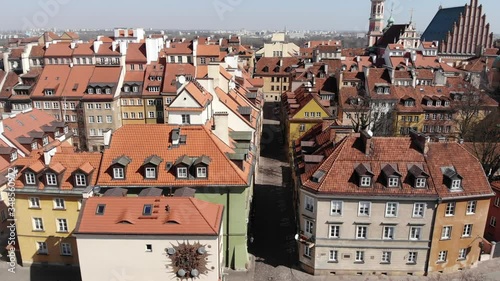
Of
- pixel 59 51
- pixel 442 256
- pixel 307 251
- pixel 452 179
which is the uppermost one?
pixel 59 51

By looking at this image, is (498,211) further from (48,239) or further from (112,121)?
(112,121)

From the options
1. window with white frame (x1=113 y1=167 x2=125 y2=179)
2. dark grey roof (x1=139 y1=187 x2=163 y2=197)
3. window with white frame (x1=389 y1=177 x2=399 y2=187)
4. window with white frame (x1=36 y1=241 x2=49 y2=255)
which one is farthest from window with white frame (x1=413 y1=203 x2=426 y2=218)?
window with white frame (x1=36 y1=241 x2=49 y2=255)

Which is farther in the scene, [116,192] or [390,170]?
[390,170]

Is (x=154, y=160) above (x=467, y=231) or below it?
above

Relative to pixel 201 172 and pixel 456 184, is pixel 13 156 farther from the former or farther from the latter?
pixel 456 184

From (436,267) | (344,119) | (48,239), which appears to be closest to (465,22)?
(344,119)

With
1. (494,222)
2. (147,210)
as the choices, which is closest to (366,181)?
(494,222)

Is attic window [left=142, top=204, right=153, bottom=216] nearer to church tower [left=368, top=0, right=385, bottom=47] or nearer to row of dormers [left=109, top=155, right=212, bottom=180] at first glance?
row of dormers [left=109, top=155, right=212, bottom=180]

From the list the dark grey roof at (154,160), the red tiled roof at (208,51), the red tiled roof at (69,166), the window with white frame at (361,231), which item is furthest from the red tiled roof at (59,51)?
the window with white frame at (361,231)
